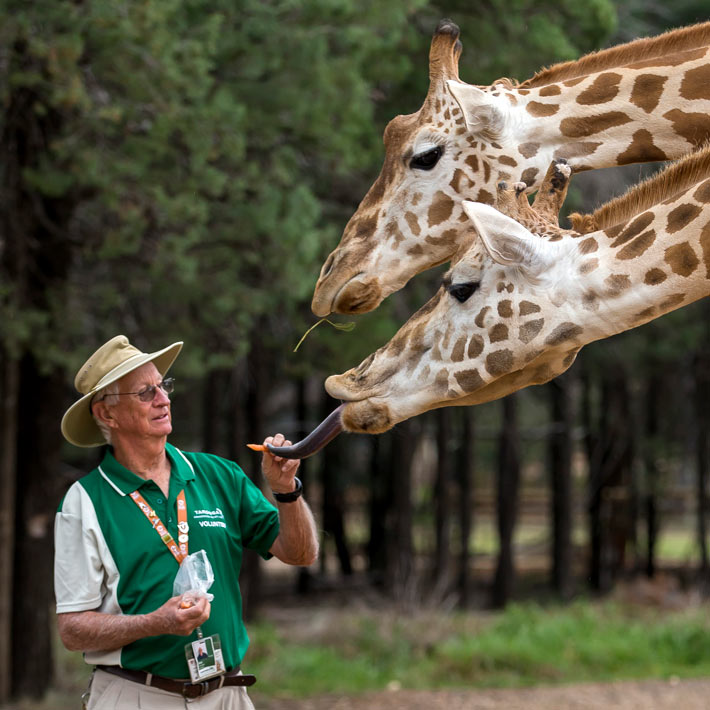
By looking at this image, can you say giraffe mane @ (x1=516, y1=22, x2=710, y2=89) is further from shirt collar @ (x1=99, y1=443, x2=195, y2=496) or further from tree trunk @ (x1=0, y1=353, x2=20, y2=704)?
tree trunk @ (x1=0, y1=353, x2=20, y2=704)

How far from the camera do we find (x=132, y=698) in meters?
3.32

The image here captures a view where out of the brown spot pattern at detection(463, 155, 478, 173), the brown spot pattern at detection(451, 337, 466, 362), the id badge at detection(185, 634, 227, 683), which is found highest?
the brown spot pattern at detection(463, 155, 478, 173)

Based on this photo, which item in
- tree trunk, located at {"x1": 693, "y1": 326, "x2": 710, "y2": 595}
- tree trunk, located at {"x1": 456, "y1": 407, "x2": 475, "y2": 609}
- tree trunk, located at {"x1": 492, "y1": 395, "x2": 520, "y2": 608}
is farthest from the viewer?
tree trunk, located at {"x1": 693, "y1": 326, "x2": 710, "y2": 595}

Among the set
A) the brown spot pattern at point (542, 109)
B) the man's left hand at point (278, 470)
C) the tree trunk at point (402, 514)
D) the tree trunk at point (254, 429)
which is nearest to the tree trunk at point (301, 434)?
the tree trunk at point (402, 514)

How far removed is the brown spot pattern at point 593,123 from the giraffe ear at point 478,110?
0.25 m

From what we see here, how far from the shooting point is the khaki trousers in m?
3.31

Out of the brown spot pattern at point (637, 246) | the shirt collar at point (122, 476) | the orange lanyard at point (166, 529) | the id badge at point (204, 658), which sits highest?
the brown spot pattern at point (637, 246)

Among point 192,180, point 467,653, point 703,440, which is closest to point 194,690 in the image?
point 192,180

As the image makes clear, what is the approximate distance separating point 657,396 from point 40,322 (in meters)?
13.0

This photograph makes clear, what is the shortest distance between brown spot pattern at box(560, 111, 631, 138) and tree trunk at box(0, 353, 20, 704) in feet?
20.2

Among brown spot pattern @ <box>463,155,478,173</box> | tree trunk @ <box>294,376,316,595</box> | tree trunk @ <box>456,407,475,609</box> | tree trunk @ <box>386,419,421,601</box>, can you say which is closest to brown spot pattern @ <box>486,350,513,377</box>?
brown spot pattern @ <box>463,155,478,173</box>

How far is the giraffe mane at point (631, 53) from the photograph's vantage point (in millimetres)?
4145

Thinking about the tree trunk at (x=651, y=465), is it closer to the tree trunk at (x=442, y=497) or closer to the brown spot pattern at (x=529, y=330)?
the tree trunk at (x=442, y=497)

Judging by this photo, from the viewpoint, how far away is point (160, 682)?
10.9ft
